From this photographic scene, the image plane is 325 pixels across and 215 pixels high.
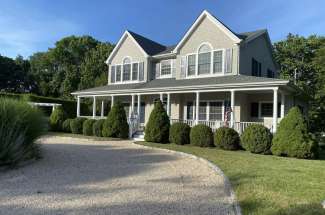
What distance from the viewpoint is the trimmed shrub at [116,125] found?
1784cm

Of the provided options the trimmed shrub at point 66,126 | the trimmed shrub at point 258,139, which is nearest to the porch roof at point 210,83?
the trimmed shrub at point 258,139

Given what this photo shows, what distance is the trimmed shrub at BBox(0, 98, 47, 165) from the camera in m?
8.30

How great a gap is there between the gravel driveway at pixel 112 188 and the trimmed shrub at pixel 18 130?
Result: 434 mm

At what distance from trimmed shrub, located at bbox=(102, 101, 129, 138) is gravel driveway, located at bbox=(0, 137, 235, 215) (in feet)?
25.7

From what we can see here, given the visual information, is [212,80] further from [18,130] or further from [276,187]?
[276,187]

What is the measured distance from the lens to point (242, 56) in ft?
59.8

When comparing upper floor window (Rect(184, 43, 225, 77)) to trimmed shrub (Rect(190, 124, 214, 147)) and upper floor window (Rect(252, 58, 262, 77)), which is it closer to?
upper floor window (Rect(252, 58, 262, 77))

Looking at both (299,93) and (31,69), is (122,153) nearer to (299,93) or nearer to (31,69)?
(299,93)

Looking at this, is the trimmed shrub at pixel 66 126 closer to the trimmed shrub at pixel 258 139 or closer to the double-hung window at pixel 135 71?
the double-hung window at pixel 135 71

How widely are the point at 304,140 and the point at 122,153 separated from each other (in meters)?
7.24

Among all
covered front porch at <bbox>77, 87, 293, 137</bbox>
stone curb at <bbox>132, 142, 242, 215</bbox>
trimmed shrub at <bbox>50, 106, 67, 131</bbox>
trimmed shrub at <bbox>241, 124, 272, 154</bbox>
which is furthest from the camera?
trimmed shrub at <bbox>50, 106, 67, 131</bbox>

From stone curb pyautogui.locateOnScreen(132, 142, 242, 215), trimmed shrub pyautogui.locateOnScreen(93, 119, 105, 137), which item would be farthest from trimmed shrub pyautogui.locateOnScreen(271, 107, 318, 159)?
trimmed shrub pyautogui.locateOnScreen(93, 119, 105, 137)

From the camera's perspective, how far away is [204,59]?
1923 centimetres

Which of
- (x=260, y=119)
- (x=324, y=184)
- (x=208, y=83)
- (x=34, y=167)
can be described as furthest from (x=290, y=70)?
(x=34, y=167)
